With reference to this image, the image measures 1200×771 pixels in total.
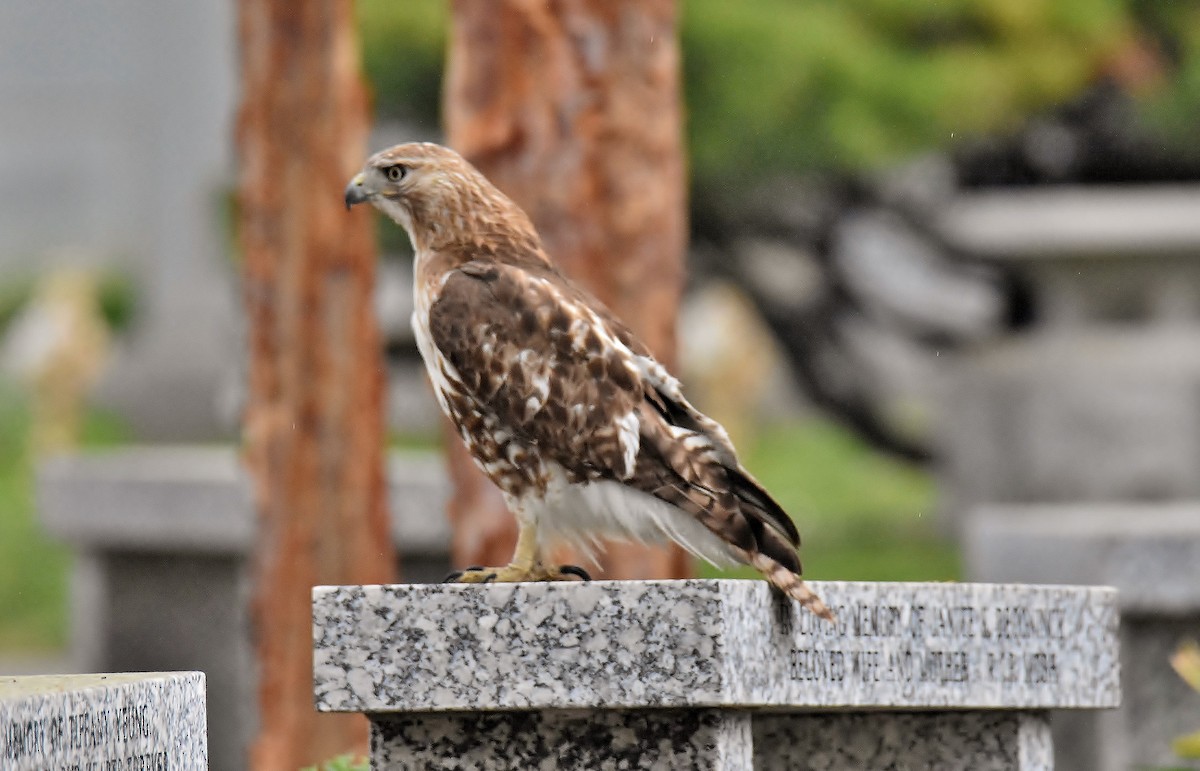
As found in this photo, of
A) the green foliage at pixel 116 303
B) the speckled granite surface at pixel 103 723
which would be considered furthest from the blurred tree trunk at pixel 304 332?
the green foliage at pixel 116 303

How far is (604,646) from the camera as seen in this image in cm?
399

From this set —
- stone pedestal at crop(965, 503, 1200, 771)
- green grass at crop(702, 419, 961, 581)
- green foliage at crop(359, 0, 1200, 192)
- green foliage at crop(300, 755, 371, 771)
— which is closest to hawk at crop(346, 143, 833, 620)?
green foliage at crop(300, 755, 371, 771)

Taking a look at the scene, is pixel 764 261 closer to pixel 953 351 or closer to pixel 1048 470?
pixel 953 351

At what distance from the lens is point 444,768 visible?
4.19m

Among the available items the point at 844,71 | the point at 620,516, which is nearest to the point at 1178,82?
the point at 844,71

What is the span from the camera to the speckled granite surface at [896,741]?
465 centimetres

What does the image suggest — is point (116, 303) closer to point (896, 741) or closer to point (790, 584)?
point (896, 741)

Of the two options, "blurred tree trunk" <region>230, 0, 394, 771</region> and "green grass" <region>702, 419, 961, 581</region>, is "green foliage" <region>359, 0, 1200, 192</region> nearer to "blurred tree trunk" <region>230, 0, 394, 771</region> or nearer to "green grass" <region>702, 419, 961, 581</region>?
"green grass" <region>702, 419, 961, 581</region>

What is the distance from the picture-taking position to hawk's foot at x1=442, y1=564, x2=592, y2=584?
4285 millimetres

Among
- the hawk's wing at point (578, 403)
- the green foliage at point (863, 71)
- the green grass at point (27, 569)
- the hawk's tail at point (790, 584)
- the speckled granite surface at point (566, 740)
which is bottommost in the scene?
the speckled granite surface at point (566, 740)

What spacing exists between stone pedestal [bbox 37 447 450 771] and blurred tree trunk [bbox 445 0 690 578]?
3.47 metres

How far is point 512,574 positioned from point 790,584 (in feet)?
1.70

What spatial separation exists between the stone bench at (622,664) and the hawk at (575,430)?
190mm

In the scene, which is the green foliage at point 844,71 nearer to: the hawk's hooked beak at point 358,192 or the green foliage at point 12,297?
the hawk's hooked beak at point 358,192
